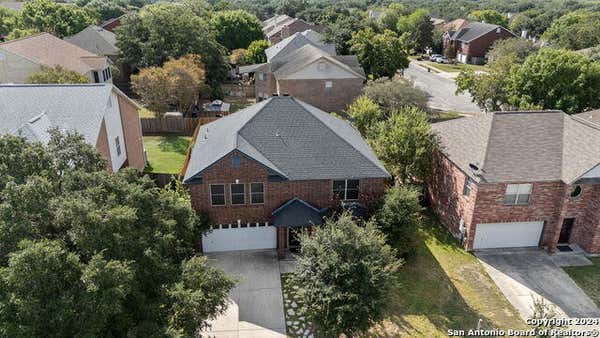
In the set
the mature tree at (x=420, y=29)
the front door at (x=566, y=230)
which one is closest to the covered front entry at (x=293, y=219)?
the front door at (x=566, y=230)

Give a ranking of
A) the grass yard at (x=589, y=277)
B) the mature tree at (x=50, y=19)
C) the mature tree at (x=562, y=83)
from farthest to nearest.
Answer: the mature tree at (x=50, y=19), the mature tree at (x=562, y=83), the grass yard at (x=589, y=277)

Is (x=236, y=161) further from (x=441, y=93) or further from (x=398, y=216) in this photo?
(x=441, y=93)

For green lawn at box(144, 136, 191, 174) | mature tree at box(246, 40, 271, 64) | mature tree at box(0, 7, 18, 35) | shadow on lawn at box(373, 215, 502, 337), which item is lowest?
shadow on lawn at box(373, 215, 502, 337)

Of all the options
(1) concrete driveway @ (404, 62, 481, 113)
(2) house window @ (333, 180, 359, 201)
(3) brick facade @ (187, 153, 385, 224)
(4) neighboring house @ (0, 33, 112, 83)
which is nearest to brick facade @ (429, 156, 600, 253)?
(3) brick facade @ (187, 153, 385, 224)

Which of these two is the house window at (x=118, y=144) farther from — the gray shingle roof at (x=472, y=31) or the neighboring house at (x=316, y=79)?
the gray shingle roof at (x=472, y=31)

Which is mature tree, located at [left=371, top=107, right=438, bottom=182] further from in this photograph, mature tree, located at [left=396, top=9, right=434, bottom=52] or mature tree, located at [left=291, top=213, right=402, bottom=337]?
mature tree, located at [left=396, top=9, right=434, bottom=52]

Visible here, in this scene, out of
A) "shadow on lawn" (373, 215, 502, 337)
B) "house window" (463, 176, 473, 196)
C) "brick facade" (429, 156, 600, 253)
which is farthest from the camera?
"house window" (463, 176, 473, 196)

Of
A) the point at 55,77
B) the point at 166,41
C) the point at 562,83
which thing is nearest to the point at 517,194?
the point at 562,83
